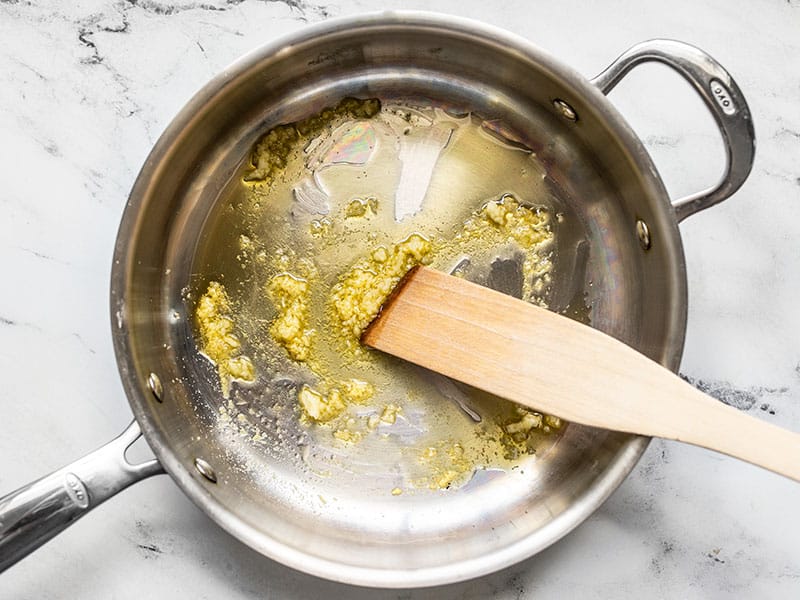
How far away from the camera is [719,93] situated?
910 millimetres

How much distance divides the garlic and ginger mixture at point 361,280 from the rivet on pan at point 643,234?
0.12 m

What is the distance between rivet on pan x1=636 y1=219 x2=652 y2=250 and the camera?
1.02m

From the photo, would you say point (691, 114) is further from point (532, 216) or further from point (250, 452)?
point (250, 452)

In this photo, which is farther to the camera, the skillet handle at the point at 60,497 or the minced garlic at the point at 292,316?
the minced garlic at the point at 292,316

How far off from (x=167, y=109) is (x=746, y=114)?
0.73 m

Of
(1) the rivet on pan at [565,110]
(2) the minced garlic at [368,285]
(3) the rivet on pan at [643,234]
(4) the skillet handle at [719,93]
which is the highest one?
(4) the skillet handle at [719,93]

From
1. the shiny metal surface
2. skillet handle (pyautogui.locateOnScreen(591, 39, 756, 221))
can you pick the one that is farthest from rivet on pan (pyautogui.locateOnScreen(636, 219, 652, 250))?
skillet handle (pyautogui.locateOnScreen(591, 39, 756, 221))

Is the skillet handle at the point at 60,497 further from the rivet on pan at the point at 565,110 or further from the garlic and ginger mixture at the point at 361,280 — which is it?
the rivet on pan at the point at 565,110

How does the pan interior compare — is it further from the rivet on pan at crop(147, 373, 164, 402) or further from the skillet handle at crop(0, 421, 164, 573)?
the skillet handle at crop(0, 421, 164, 573)

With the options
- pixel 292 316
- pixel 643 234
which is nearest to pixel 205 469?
pixel 292 316

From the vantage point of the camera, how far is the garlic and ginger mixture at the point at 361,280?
1067 mm

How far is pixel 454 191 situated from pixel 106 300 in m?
0.49

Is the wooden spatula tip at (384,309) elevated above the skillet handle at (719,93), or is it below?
below

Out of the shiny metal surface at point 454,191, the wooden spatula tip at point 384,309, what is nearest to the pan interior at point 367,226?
the shiny metal surface at point 454,191
